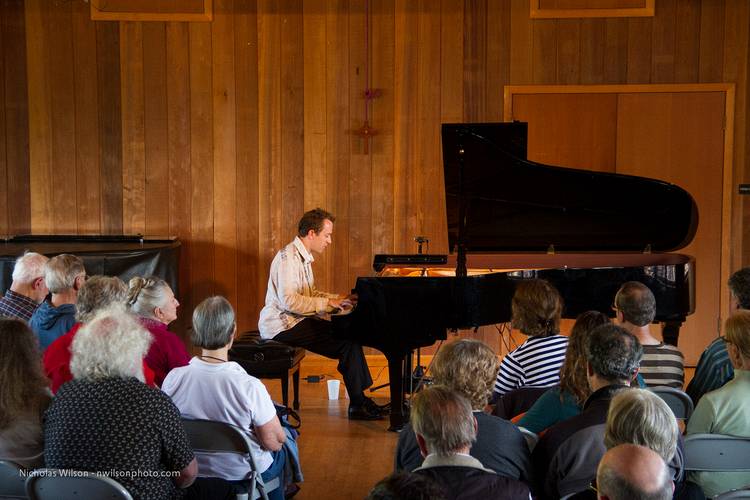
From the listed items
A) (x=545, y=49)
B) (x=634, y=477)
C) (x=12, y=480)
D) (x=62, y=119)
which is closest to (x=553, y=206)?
(x=545, y=49)

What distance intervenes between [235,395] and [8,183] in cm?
505

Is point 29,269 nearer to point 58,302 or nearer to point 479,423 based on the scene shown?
point 58,302

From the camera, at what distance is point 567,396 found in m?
3.03

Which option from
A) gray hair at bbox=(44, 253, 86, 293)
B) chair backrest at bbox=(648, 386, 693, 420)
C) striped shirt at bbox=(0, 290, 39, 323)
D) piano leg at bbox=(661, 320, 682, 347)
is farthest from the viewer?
piano leg at bbox=(661, 320, 682, 347)

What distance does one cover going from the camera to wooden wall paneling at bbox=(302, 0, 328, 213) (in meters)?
7.11

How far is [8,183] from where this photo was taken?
7.33 m

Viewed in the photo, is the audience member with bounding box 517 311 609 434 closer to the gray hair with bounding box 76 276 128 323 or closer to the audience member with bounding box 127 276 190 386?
the audience member with bounding box 127 276 190 386

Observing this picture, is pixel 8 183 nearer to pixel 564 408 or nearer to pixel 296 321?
pixel 296 321

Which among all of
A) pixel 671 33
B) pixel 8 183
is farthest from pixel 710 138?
pixel 8 183

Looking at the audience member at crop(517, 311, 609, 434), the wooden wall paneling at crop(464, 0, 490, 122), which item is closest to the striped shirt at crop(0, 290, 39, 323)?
the audience member at crop(517, 311, 609, 434)

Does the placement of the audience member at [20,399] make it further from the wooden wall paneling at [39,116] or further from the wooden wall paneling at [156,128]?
the wooden wall paneling at [39,116]

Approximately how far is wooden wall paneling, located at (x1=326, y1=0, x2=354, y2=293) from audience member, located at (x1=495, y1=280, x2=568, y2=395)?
11.7 ft

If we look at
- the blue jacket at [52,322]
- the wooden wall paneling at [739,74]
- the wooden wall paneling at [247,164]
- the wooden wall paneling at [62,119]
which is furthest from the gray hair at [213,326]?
the wooden wall paneling at [739,74]

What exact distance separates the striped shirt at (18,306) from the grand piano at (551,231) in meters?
1.65
